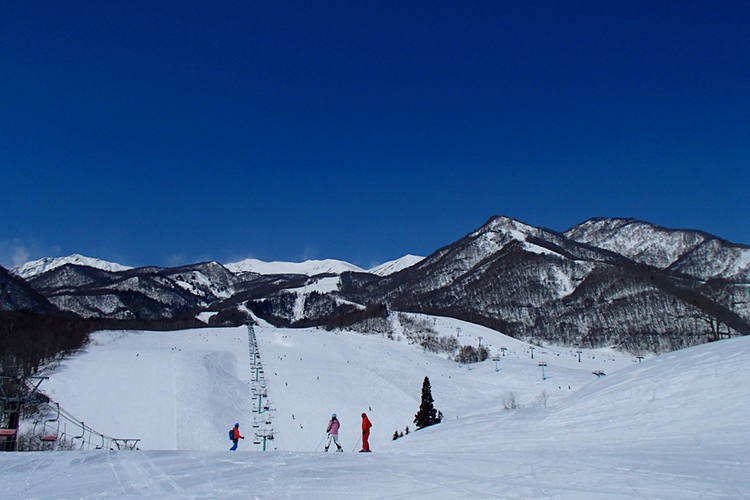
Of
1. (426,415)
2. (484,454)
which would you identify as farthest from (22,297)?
(484,454)

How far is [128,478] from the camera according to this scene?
10773 millimetres

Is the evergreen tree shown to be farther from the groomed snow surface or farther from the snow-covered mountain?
the snow-covered mountain

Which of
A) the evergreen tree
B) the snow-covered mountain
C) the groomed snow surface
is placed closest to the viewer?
the groomed snow surface

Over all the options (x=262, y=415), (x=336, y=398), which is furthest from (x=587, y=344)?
(x=262, y=415)

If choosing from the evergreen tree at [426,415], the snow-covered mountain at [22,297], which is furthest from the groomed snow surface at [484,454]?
the snow-covered mountain at [22,297]

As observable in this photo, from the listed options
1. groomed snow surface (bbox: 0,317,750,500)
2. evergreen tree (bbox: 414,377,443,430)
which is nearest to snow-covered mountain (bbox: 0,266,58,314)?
groomed snow surface (bbox: 0,317,750,500)

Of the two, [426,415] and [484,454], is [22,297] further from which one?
[484,454]

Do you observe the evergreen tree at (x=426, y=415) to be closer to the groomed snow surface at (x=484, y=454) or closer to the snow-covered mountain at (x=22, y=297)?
the groomed snow surface at (x=484, y=454)

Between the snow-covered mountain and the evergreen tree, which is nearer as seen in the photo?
the evergreen tree

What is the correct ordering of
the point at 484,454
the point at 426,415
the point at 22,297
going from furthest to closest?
the point at 22,297 → the point at 426,415 → the point at 484,454

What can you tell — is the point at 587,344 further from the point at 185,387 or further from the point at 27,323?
the point at 27,323

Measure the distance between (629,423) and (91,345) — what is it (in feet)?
268

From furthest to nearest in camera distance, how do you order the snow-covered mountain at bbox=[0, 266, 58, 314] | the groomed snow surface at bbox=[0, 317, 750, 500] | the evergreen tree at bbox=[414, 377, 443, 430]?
the snow-covered mountain at bbox=[0, 266, 58, 314], the evergreen tree at bbox=[414, 377, 443, 430], the groomed snow surface at bbox=[0, 317, 750, 500]

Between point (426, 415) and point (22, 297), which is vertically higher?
point (22, 297)
